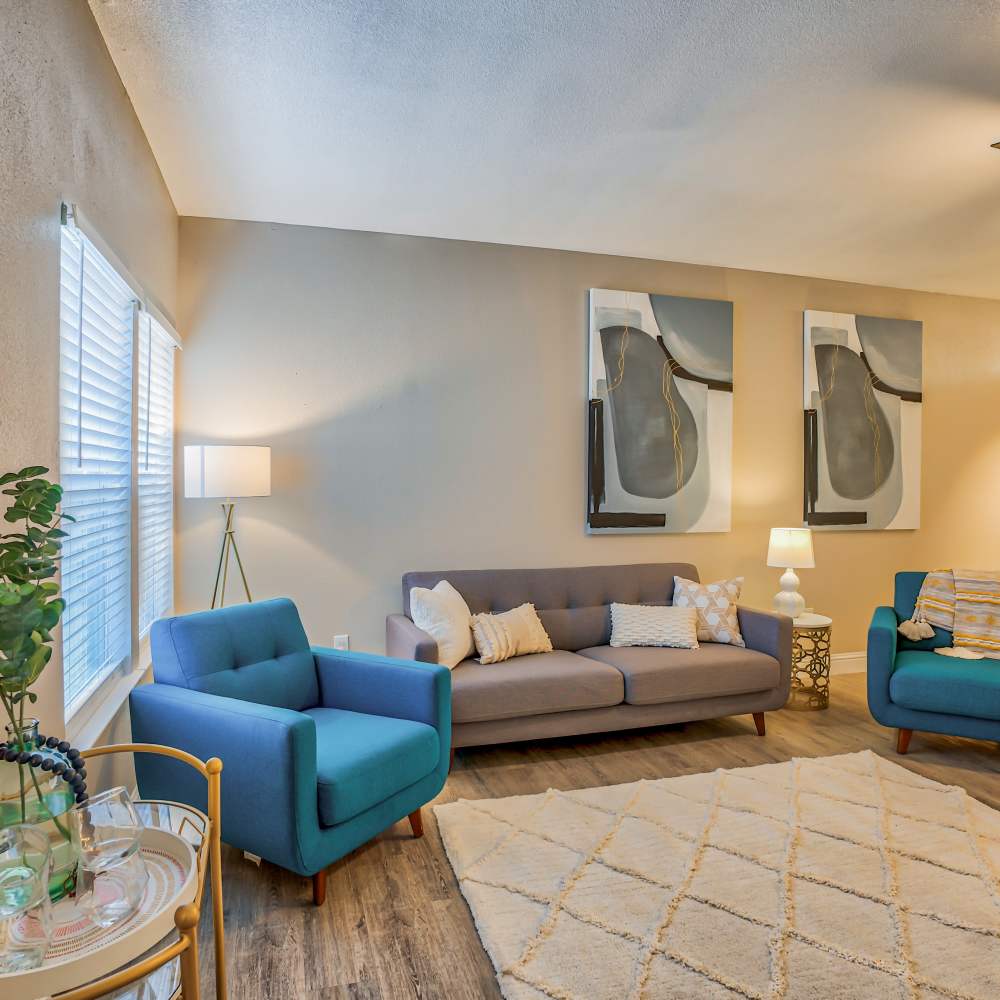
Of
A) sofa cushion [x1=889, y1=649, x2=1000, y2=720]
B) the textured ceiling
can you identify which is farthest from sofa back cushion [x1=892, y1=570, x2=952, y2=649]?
the textured ceiling

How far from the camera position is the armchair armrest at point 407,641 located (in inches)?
125

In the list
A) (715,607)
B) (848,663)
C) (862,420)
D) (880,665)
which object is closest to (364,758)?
(715,607)

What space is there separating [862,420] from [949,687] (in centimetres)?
213

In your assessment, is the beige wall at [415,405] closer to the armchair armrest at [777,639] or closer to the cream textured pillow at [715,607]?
the cream textured pillow at [715,607]

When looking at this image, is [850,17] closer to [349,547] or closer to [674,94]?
[674,94]

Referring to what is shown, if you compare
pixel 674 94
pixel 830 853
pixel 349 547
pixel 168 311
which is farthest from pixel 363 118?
pixel 830 853

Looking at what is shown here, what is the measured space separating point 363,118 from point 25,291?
154 cm

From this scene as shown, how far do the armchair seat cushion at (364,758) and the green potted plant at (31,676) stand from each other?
3.52 ft

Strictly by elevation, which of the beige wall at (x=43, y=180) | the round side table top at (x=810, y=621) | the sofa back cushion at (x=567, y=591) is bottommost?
the round side table top at (x=810, y=621)

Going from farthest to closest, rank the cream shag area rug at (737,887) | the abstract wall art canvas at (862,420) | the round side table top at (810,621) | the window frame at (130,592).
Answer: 1. the abstract wall art canvas at (862,420)
2. the round side table top at (810,621)
3. the window frame at (130,592)
4. the cream shag area rug at (737,887)

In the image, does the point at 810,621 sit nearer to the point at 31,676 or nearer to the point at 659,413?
the point at 659,413

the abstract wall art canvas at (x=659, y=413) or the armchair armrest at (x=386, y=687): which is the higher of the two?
the abstract wall art canvas at (x=659, y=413)

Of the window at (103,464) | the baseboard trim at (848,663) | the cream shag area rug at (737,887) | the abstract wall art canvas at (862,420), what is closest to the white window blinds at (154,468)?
the window at (103,464)

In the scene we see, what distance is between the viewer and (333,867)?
8.07 ft
